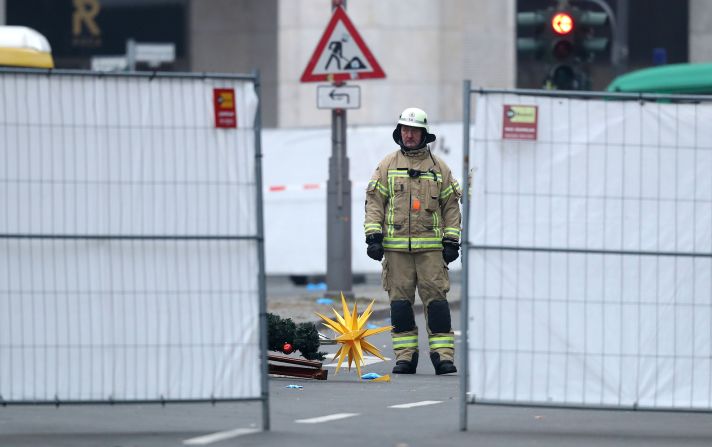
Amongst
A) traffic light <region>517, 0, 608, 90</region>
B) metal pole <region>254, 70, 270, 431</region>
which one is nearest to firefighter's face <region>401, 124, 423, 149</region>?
metal pole <region>254, 70, 270, 431</region>

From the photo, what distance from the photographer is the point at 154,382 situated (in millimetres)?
8125

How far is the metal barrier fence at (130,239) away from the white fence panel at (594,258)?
1094 mm

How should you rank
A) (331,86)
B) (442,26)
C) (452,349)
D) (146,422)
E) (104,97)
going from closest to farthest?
(104,97) → (146,422) → (452,349) → (331,86) → (442,26)

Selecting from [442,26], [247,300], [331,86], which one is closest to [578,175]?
[247,300]

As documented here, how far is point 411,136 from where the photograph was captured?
11438 mm

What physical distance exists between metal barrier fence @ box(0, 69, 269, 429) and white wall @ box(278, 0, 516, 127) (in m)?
23.4

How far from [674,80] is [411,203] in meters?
7.98

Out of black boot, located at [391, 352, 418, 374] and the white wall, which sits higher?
the white wall

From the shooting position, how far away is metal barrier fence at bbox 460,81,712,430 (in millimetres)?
8195

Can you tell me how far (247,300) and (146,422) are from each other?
97cm

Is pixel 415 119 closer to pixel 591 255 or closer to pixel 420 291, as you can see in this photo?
pixel 420 291

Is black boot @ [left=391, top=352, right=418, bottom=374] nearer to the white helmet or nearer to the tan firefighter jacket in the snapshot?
the tan firefighter jacket

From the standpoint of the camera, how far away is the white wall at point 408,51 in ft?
105

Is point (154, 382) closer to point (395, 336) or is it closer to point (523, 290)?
point (523, 290)
